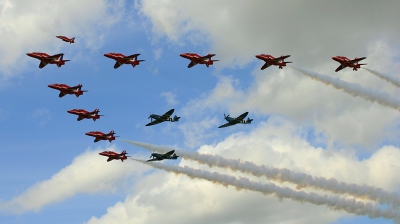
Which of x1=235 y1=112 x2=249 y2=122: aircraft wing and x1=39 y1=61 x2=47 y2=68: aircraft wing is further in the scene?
x1=235 y1=112 x2=249 y2=122: aircraft wing

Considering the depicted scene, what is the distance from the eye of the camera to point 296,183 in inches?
5512

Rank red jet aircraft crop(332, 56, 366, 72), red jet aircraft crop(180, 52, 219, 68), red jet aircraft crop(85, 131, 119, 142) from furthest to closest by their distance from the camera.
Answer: red jet aircraft crop(85, 131, 119, 142) < red jet aircraft crop(332, 56, 366, 72) < red jet aircraft crop(180, 52, 219, 68)

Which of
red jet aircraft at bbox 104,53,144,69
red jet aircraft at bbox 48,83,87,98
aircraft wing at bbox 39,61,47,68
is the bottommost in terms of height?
red jet aircraft at bbox 48,83,87,98

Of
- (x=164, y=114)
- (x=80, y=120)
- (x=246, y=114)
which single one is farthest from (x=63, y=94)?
(x=246, y=114)

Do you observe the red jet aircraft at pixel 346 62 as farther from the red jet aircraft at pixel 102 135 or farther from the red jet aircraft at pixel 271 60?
the red jet aircraft at pixel 102 135

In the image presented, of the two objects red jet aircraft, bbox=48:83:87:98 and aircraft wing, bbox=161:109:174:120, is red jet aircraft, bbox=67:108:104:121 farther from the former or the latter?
aircraft wing, bbox=161:109:174:120

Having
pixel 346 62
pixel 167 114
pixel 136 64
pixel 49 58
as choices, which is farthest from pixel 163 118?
pixel 346 62

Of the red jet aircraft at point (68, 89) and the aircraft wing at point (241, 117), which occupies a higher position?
the red jet aircraft at point (68, 89)

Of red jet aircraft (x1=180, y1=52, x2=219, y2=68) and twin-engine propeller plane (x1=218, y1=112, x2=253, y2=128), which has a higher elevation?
red jet aircraft (x1=180, y1=52, x2=219, y2=68)

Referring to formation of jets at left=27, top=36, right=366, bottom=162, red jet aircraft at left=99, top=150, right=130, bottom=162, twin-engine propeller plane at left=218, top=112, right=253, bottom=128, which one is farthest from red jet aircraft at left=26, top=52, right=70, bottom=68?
twin-engine propeller plane at left=218, top=112, right=253, bottom=128

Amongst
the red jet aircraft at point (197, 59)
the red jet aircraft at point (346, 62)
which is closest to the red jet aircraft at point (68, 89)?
the red jet aircraft at point (197, 59)

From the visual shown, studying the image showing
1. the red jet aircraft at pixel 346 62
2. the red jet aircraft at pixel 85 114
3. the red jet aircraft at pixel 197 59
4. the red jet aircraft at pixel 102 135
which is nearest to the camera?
the red jet aircraft at pixel 197 59

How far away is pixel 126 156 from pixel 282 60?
4931cm

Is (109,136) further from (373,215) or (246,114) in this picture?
(373,215)
